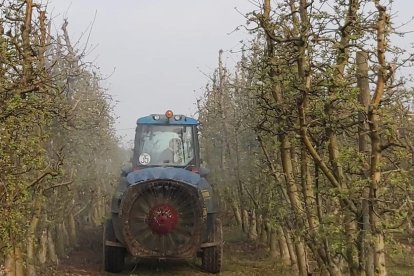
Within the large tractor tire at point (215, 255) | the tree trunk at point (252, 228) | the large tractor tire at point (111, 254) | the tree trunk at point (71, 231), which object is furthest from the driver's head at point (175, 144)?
the tree trunk at point (252, 228)

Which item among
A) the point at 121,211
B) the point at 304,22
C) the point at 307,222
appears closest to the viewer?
the point at 304,22

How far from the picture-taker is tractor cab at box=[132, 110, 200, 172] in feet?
40.4

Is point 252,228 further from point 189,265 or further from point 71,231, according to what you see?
point 189,265

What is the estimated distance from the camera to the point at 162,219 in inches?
421

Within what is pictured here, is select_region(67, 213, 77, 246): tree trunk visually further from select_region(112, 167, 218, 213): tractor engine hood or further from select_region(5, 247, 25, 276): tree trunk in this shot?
select_region(5, 247, 25, 276): tree trunk

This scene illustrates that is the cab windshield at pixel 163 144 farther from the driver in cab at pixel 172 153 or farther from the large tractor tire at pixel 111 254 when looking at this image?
the large tractor tire at pixel 111 254

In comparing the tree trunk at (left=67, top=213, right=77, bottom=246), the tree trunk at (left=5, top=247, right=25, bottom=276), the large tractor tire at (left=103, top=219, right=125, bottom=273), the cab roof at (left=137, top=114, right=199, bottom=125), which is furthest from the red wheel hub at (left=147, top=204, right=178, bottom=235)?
the tree trunk at (left=67, top=213, right=77, bottom=246)

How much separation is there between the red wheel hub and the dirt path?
157 centimetres

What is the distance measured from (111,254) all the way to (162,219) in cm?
179

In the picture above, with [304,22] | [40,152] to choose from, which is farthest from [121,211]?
[304,22]

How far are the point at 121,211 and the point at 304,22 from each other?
587cm

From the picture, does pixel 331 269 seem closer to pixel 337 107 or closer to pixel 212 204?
pixel 337 107

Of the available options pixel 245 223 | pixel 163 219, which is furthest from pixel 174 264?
pixel 245 223

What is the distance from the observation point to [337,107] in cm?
655
